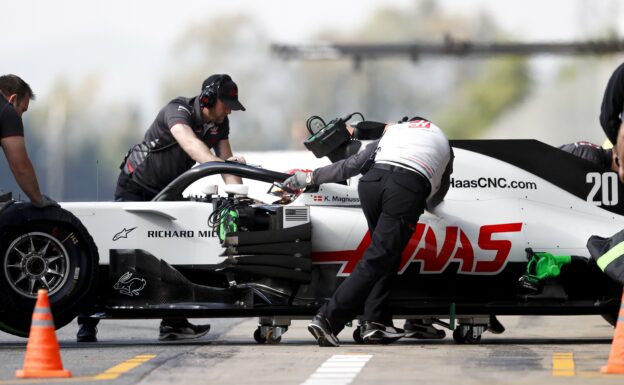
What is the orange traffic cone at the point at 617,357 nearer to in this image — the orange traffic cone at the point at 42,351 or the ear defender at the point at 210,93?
the orange traffic cone at the point at 42,351

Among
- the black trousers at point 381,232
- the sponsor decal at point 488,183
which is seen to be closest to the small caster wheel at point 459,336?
the black trousers at point 381,232

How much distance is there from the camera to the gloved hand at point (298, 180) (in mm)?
11234

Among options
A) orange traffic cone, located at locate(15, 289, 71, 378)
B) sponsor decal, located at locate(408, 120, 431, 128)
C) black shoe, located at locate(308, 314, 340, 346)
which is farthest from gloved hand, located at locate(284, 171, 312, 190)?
orange traffic cone, located at locate(15, 289, 71, 378)

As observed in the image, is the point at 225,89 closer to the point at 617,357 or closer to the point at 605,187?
the point at 605,187

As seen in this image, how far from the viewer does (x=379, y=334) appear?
36.0ft

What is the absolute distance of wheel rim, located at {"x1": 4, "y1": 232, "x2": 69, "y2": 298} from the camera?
11.0 meters

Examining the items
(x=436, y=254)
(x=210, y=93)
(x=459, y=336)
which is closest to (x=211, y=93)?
(x=210, y=93)

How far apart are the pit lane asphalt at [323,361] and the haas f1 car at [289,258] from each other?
28cm

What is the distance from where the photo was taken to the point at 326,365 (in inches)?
369

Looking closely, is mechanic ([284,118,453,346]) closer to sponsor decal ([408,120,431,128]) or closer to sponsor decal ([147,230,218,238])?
sponsor decal ([408,120,431,128])

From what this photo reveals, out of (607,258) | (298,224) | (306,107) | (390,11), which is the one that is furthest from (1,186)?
(306,107)

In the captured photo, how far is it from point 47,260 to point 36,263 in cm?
8

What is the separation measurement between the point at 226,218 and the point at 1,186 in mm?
1787

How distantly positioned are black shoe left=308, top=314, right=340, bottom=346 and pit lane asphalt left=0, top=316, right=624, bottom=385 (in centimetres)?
7
